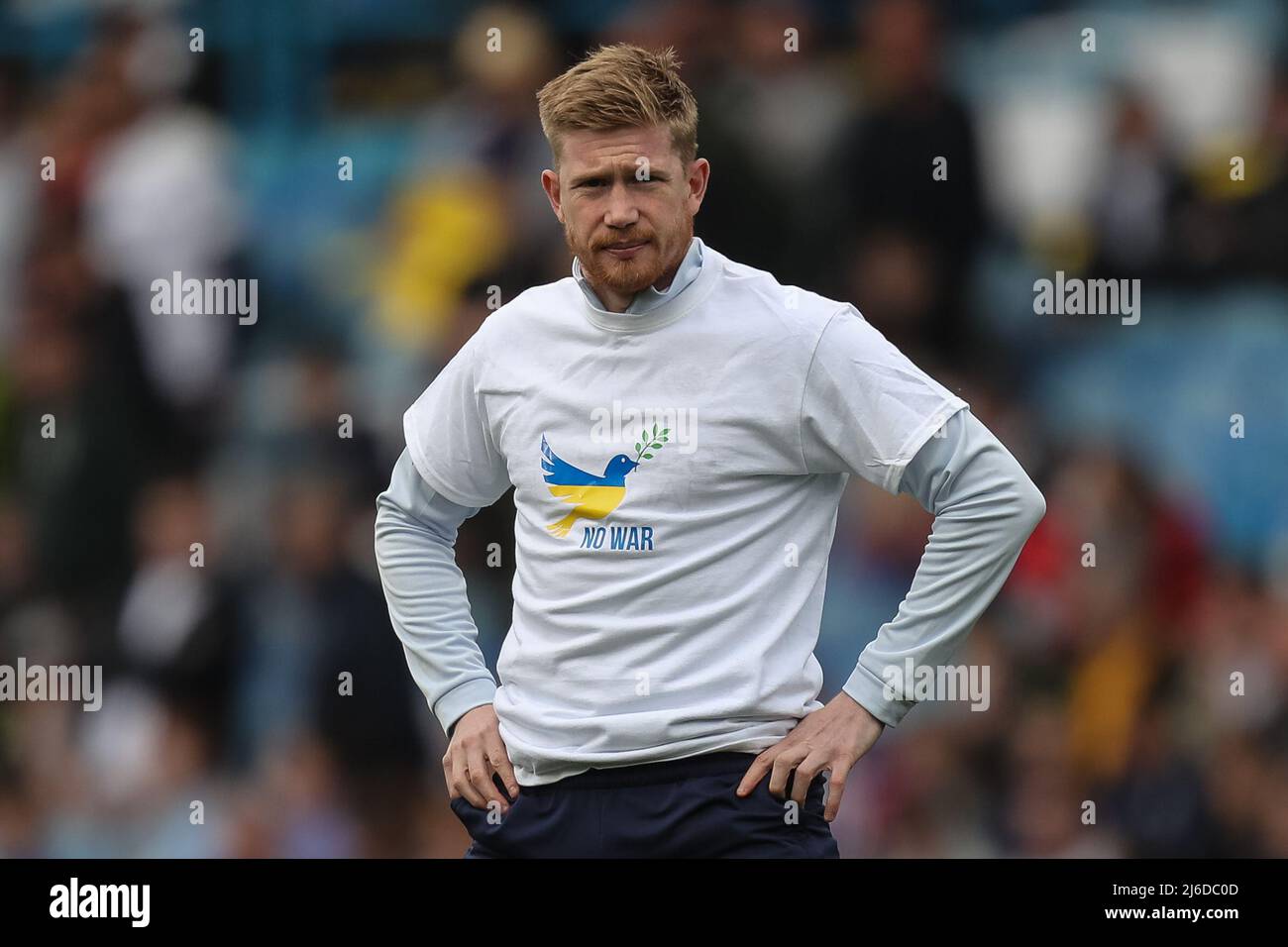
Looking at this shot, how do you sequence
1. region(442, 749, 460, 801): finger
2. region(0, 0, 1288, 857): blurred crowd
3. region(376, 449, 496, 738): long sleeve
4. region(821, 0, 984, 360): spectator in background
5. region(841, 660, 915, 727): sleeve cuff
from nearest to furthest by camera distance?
region(841, 660, 915, 727): sleeve cuff → region(442, 749, 460, 801): finger → region(376, 449, 496, 738): long sleeve → region(0, 0, 1288, 857): blurred crowd → region(821, 0, 984, 360): spectator in background

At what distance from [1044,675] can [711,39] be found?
2306 mm

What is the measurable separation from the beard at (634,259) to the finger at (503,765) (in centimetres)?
79

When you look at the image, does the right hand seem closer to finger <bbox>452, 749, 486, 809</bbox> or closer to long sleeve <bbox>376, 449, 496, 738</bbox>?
finger <bbox>452, 749, 486, 809</bbox>

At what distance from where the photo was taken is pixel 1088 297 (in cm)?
620

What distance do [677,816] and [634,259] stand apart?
0.88 meters

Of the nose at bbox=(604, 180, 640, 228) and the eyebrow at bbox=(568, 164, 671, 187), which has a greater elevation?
the eyebrow at bbox=(568, 164, 671, 187)

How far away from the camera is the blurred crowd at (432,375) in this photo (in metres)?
5.79

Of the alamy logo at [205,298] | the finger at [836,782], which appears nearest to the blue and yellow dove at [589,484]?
the finger at [836,782]

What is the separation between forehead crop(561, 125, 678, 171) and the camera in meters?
3.05

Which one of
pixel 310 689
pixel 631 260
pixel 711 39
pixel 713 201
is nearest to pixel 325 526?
pixel 310 689
